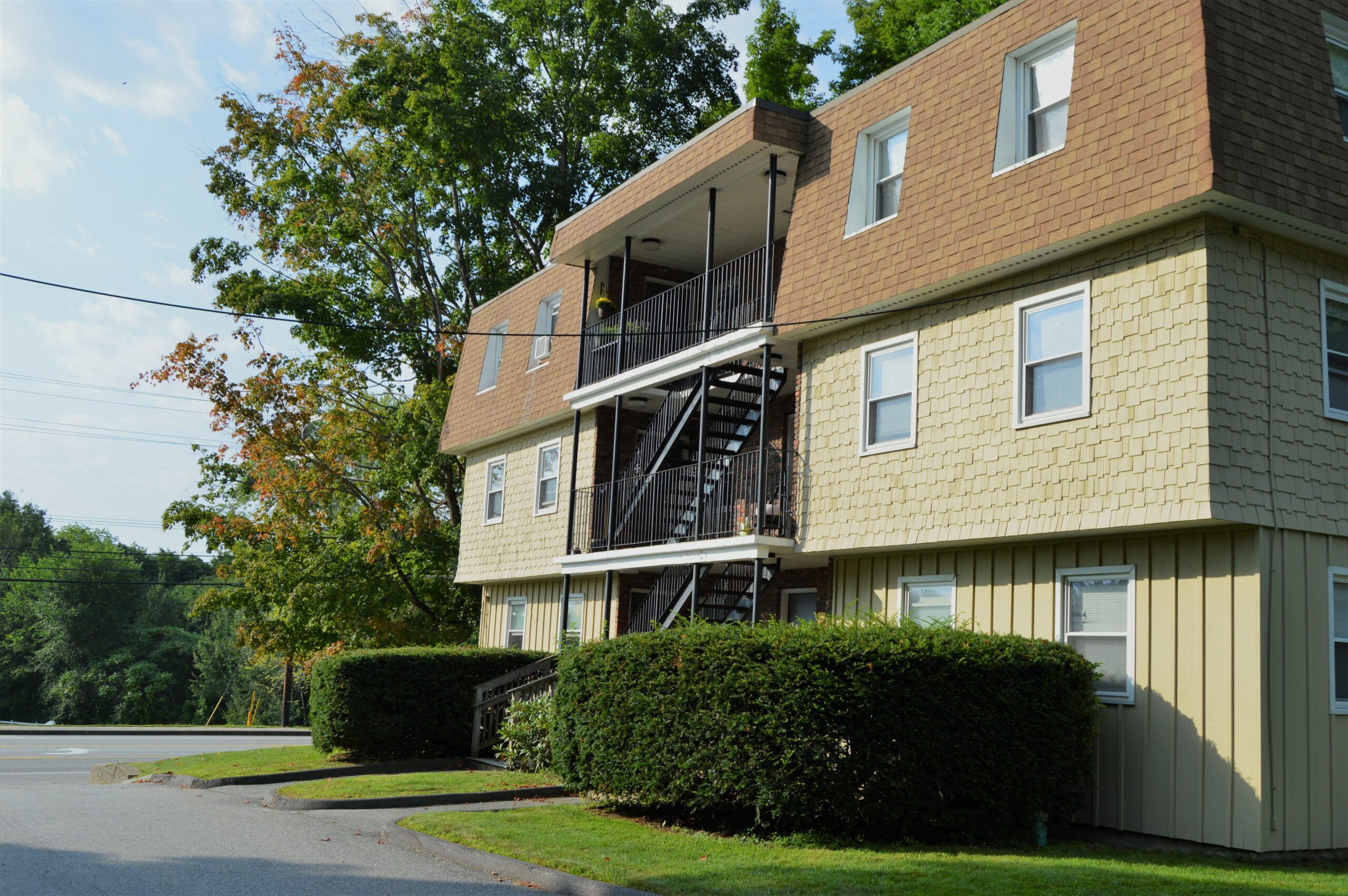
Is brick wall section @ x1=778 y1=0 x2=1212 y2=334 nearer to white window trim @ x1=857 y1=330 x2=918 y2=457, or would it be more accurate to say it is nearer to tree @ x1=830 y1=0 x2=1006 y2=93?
white window trim @ x1=857 y1=330 x2=918 y2=457

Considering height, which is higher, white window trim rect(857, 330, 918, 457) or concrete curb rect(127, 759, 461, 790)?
white window trim rect(857, 330, 918, 457)

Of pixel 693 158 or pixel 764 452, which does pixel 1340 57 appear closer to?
pixel 764 452

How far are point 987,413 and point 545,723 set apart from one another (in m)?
7.54

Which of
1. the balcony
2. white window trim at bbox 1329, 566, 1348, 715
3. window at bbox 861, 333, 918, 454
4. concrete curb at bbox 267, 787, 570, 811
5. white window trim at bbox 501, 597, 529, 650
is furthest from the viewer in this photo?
white window trim at bbox 501, 597, 529, 650

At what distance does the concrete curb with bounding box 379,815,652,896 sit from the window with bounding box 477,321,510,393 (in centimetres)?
1483

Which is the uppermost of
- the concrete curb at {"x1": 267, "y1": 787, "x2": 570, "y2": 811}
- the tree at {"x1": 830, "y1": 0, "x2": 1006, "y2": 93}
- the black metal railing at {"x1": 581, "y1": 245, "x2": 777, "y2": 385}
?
the tree at {"x1": 830, "y1": 0, "x2": 1006, "y2": 93}

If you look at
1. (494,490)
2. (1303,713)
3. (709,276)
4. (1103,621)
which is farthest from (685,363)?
(1303,713)

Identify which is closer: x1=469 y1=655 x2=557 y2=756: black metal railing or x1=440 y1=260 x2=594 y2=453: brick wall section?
x1=469 y1=655 x2=557 y2=756: black metal railing

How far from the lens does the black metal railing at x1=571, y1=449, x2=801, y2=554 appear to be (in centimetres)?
1603

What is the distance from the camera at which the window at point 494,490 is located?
968 inches

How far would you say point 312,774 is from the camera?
17.0 meters

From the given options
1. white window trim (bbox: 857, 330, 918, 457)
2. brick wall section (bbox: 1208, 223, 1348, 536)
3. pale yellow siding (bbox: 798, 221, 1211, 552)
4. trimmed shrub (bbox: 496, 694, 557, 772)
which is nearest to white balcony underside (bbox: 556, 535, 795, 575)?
pale yellow siding (bbox: 798, 221, 1211, 552)

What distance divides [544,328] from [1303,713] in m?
15.7

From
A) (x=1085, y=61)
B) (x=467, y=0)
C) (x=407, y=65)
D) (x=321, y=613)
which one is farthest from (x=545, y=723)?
(x=467, y=0)
